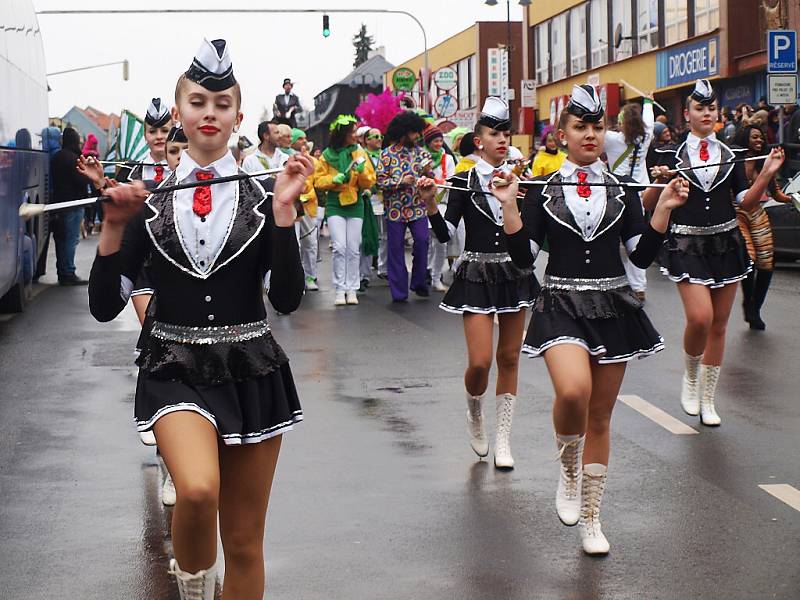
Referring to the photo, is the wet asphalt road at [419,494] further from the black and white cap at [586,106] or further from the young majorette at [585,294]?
the black and white cap at [586,106]

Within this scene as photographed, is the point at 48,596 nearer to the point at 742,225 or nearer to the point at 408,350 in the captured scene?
the point at 408,350

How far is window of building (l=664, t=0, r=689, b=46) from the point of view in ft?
124

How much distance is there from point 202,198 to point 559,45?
1914 inches

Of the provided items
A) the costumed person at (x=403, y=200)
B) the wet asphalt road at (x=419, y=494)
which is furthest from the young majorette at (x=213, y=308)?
→ the costumed person at (x=403, y=200)

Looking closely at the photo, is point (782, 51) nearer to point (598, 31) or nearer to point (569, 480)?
point (569, 480)

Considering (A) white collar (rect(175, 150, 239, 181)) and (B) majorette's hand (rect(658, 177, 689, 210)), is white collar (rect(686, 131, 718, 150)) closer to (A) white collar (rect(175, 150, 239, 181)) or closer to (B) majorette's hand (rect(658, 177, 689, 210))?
(B) majorette's hand (rect(658, 177, 689, 210))

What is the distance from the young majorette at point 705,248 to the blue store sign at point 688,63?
26.4 m

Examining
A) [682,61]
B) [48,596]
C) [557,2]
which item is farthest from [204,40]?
[557,2]

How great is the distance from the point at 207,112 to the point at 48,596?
7.04 feet

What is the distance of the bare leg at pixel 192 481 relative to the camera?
4016mm

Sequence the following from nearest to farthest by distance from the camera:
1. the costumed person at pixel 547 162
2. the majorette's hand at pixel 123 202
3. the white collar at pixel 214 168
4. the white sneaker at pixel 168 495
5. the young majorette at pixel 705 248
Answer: the majorette's hand at pixel 123 202, the white collar at pixel 214 168, the white sneaker at pixel 168 495, the young majorette at pixel 705 248, the costumed person at pixel 547 162

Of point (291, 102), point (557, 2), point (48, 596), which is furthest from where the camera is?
point (557, 2)

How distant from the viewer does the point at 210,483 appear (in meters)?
4.02

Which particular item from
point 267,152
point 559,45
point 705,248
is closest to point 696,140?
point 705,248
